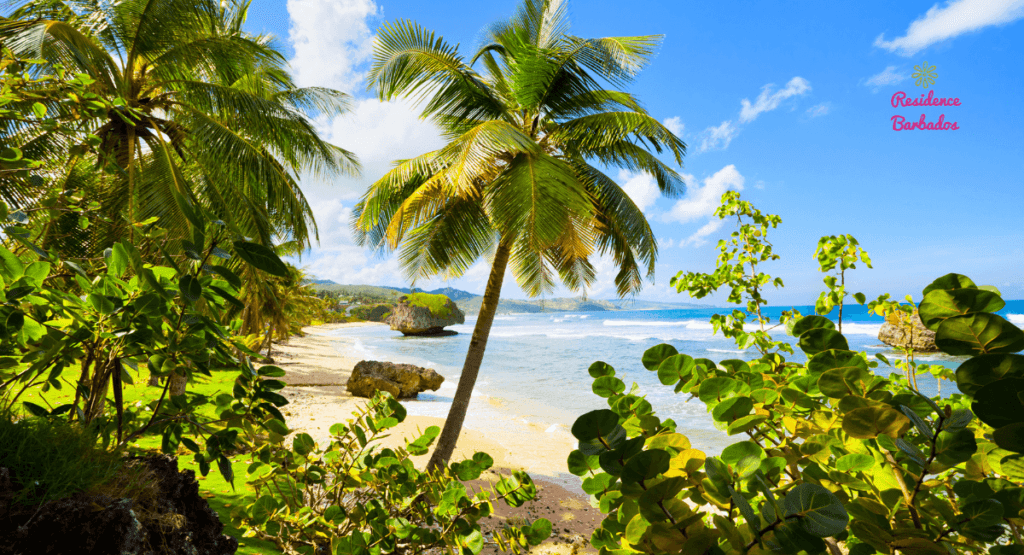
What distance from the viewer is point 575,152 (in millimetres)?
6492

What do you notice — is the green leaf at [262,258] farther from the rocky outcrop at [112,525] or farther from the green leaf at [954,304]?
the green leaf at [954,304]

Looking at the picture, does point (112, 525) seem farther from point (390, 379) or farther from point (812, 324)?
point (390, 379)

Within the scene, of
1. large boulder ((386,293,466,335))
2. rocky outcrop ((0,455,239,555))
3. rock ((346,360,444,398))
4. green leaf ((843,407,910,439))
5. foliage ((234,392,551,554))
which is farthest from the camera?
large boulder ((386,293,466,335))

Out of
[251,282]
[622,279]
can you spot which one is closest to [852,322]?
[622,279]

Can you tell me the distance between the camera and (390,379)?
44.7 feet

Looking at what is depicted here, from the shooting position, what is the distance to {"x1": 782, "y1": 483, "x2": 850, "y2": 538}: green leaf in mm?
446

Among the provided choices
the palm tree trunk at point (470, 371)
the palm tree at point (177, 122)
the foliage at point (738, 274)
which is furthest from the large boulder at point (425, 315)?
the foliage at point (738, 274)

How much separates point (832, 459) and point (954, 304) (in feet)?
1.32

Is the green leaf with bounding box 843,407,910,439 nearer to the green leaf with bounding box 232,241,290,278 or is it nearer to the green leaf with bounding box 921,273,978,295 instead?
the green leaf with bounding box 921,273,978,295

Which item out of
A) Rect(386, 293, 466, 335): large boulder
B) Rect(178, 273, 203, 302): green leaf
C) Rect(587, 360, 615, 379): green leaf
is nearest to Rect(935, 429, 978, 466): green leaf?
Rect(587, 360, 615, 379): green leaf

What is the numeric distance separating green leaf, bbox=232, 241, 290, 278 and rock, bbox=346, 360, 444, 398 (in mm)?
12581

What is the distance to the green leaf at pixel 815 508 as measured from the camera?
446 millimetres

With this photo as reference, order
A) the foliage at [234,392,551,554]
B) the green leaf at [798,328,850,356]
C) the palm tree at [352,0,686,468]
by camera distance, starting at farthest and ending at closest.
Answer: the palm tree at [352,0,686,468] < the foliage at [234,392,551,554] < the green leaf at [798,328,850,356]

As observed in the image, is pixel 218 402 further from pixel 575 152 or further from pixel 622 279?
pixel 622 279
